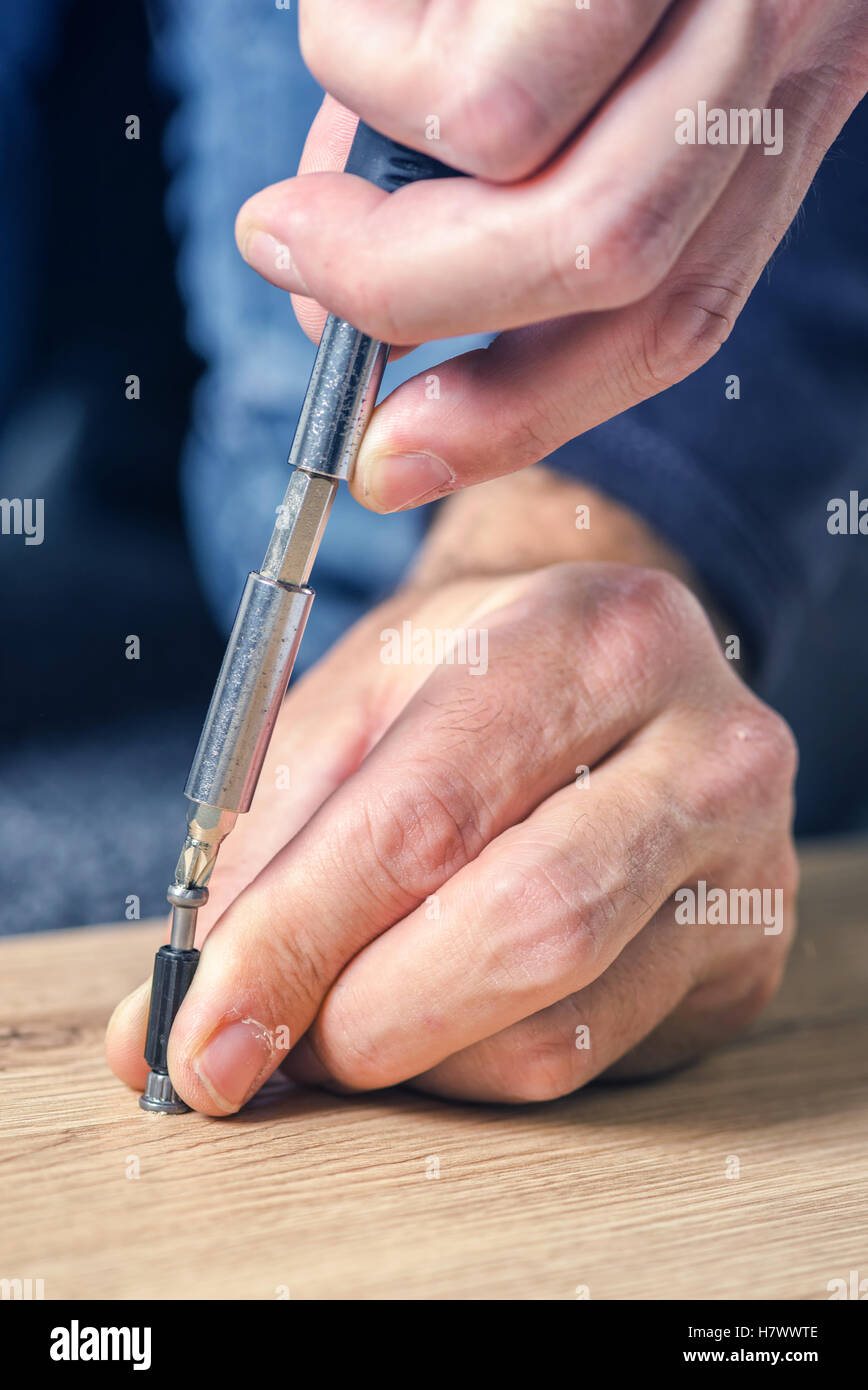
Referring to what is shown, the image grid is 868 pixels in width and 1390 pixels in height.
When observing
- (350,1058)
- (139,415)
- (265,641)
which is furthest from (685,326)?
(139,415)

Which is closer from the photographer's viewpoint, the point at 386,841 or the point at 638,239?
the point at 638,239

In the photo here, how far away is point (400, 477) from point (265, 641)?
0.27 feet

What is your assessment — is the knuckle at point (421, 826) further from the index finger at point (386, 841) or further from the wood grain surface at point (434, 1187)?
the wood grain surface at point (434, 1187)

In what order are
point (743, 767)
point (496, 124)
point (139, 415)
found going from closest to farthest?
point (496, 124), point (743, 767), point (139, 415)

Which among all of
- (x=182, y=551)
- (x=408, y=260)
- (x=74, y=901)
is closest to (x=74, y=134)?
(x=182, y=551)

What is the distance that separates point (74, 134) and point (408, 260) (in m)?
0.77

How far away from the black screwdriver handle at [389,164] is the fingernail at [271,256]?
4 cm

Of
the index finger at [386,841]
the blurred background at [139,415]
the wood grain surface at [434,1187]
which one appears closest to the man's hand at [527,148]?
the index finger at [386,841]

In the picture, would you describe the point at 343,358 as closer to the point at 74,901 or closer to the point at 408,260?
the point at 408,260

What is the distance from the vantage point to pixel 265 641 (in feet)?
1.53

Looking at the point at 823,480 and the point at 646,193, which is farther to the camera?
the point at 823,480

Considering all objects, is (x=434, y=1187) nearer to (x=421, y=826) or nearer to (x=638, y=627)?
(x=421, y=826)

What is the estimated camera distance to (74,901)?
867 mm

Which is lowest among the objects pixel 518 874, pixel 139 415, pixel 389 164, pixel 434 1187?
pixel 434 1187
